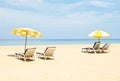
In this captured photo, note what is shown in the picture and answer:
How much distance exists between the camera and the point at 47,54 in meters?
13.4

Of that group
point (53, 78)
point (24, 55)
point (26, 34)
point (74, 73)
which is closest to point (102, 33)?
point (26, 34)

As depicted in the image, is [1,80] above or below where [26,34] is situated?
below

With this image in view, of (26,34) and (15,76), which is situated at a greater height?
(26,34)

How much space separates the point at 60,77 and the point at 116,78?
5.28ft

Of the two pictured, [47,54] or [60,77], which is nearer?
[60,77]

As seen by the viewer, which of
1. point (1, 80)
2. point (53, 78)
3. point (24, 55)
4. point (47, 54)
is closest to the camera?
point (1, 80)

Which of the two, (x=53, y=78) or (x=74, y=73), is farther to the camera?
(x=74, y=73)

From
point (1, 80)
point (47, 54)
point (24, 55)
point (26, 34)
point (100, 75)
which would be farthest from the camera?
point (26, 34)

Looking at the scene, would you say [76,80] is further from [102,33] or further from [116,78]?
[102,33]

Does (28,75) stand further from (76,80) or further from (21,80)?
(76,80)

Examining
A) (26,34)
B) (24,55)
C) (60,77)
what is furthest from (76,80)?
(26,34)

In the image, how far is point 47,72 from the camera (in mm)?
9414

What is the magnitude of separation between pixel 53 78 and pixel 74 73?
3.93 feet

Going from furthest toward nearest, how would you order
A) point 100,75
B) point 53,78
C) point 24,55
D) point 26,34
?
point 26,34 < point 24,55 < point 100,75 < point 53,78
